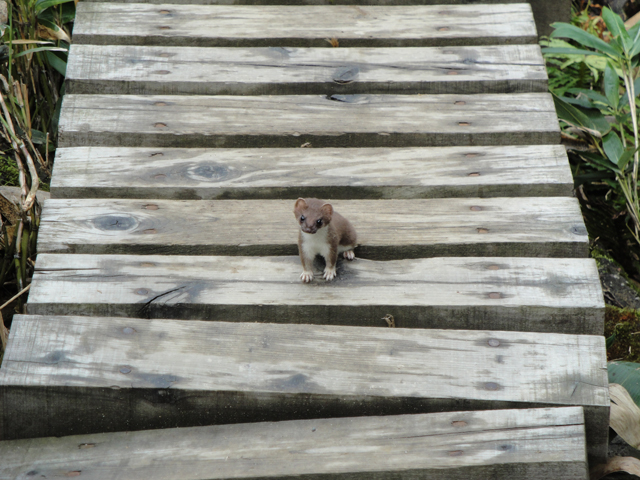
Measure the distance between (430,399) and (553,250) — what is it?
1174 mm

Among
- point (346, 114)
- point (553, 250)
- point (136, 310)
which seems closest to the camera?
point (136, 310)

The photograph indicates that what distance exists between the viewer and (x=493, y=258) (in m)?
3.34

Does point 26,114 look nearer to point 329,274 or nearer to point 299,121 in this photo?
point 299,121

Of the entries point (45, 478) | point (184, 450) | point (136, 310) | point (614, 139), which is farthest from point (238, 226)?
point (614, 139)

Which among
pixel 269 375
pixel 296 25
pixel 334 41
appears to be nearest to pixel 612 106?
pixel 334 41

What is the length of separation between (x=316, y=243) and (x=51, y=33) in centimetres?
303

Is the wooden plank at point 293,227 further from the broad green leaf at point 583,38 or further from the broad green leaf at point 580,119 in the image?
the broad green leaf at point 583,38

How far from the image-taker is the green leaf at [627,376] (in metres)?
3.39

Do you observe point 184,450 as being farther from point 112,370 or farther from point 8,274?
point 8,274

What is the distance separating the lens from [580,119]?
493 cm

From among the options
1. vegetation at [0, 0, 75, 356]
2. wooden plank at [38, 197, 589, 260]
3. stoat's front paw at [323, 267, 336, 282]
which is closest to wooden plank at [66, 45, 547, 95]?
vegetation at [0, 0, 75, 356]

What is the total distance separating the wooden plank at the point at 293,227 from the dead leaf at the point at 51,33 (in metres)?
1.85

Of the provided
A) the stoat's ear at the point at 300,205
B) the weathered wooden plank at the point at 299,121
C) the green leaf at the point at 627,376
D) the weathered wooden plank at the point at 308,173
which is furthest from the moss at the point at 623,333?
the stoat's ear at the point at 300,205

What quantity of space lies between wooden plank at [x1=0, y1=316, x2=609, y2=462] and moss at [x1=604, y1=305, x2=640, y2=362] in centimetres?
163
